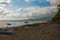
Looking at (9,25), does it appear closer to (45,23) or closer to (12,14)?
(12,14)

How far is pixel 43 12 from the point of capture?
899 millimetres

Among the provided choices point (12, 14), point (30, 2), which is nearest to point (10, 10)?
point (12, 14)

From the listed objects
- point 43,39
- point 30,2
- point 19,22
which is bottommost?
point 43,39

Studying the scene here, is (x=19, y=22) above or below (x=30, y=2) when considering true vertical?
below

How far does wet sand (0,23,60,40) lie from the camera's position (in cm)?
84

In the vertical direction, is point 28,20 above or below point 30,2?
below

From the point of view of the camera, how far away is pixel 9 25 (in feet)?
2.80

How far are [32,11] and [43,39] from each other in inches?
7.1

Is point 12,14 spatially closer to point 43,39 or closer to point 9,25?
point 9,25

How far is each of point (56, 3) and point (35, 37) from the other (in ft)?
0.84

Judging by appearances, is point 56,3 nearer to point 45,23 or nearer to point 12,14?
point 45,23

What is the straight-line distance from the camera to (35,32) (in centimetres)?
85

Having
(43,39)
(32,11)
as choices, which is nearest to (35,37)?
(43,39)

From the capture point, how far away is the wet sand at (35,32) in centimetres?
84
